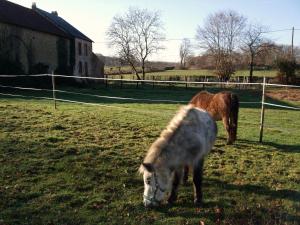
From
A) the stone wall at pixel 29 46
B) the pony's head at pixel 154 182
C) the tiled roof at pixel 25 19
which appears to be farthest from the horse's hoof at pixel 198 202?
the tiled roof at pixel 25 19

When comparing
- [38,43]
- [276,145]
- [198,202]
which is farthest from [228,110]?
[38,43]

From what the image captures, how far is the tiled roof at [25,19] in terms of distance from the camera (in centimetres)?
3033

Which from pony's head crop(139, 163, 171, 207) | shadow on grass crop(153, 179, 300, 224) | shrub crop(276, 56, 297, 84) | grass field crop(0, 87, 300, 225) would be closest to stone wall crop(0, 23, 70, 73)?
grass field crop(0, 87, 300, 225)

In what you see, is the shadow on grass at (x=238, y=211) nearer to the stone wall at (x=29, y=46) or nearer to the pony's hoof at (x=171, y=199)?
the pony's hoof at (x=171, y=199)

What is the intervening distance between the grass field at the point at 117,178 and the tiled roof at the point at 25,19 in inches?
873

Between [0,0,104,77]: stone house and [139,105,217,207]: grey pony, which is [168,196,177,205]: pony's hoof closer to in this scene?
[139,105,217,207]: grey pony

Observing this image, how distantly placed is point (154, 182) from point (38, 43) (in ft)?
102

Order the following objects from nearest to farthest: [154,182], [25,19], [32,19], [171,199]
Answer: [154,182] → [171,199] → [25,19] → [32,19]

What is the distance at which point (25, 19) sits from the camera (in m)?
33.2

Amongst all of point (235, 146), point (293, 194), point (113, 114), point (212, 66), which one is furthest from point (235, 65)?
point (293, 194)

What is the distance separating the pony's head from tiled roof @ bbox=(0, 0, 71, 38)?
89.5ft

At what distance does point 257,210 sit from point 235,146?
12.9ft

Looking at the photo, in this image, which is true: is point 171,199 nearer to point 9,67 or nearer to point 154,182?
point 154,182

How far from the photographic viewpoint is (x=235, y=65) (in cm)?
5162
